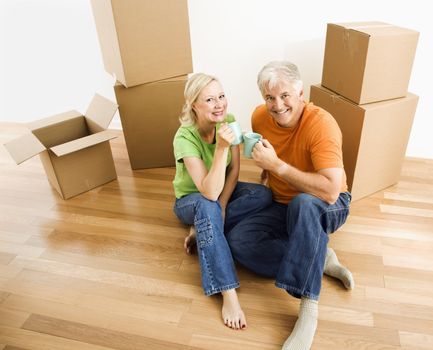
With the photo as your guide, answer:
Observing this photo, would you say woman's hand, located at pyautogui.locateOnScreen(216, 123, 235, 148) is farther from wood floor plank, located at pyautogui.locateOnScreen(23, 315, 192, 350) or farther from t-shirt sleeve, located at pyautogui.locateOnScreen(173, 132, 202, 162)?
wood floor plank, located at pyautogui.locateOnScreen(23, 315, 192, 350)

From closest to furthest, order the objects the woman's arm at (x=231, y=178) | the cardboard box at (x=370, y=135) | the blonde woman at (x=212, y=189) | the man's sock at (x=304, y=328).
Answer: the man's sock at (x=304, y=328) < the blonde woman at (x=212, y=189) < the woman's arm at (x=231, y=178) < the cardboard box at (x=370, y=135)

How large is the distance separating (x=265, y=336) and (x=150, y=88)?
137cm

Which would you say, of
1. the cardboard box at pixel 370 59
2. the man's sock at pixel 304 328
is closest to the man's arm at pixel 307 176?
the man's sock at pixel 304 328

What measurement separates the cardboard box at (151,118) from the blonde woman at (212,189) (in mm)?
634

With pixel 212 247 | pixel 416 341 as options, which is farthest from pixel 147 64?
pixel 416 341

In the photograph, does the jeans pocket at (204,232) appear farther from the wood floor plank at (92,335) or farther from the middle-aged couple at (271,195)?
the wood floor plank at (92,335)

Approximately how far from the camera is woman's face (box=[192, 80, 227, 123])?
1366 millimetres

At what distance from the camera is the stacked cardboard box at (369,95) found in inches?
62.7

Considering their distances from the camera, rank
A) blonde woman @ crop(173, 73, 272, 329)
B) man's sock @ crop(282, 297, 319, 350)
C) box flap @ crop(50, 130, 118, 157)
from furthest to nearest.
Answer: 1. box flap @ crop(50, 130, 118, 157)
2. blonde woman @ crop(173, 73, 272, 329)
3. man's sock @ crop(282, 297, 319, 350)

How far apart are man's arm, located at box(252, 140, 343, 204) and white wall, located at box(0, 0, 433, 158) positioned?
1.08 metres

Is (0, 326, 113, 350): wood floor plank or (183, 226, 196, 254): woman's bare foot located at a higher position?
(183, 226, 196, 254): woman's bare foot

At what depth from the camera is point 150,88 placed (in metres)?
2.02

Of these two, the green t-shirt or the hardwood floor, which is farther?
the green t-shirt

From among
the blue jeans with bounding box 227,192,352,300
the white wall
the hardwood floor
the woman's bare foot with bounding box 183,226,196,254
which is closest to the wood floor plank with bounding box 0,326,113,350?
the hardwood floor
